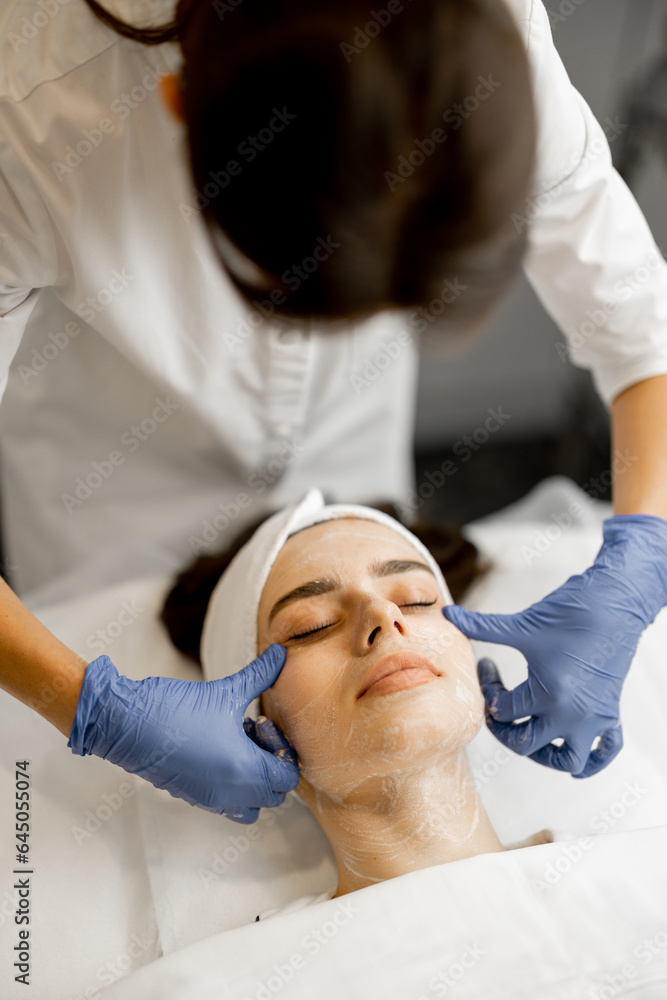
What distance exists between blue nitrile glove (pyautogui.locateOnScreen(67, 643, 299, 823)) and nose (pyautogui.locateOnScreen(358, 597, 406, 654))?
19cm

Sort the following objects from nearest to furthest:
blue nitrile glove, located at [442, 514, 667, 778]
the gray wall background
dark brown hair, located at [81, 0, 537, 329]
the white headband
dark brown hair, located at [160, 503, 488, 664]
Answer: dark brown hair, located at [81, 0, 537, 329]
blue nitrile glove, located at [442, 514, 667, 778]
the white headband
dark brown hair, located at [160, 503, 488, 664]
the gray wall background

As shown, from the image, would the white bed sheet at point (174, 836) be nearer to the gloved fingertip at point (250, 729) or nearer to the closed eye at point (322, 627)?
the gloved fingertip at point (250, 729)

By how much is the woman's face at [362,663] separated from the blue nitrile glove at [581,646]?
9cm

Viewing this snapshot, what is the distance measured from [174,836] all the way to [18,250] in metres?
1.02

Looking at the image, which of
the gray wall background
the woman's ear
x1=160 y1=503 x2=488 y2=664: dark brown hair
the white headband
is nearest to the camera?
the woman's ear

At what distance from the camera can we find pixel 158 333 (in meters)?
1.31

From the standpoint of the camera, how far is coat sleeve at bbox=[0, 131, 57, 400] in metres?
1.06

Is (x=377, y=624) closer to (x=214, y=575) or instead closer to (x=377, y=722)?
(x=377, y=722)

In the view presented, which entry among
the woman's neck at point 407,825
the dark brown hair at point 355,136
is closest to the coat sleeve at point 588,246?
the dark brown hair at point 355,136

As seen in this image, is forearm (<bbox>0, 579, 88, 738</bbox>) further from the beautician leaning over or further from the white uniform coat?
the white uniform coat

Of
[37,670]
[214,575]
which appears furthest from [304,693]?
[214,575]

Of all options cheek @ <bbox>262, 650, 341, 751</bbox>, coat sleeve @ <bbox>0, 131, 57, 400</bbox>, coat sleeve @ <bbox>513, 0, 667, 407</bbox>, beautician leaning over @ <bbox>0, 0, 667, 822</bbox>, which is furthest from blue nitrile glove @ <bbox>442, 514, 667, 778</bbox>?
coat sleeve @ <bbox>0, 131, 57, 400</bbox>

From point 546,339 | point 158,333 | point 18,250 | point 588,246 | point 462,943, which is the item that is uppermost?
point 18,250

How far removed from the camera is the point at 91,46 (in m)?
1.04
